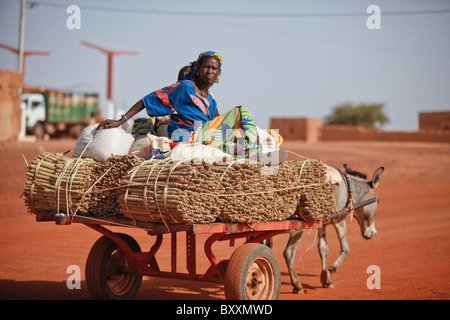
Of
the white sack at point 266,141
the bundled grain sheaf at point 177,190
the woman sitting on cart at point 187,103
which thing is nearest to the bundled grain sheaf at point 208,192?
the bundled grain sheaf at point 177,190

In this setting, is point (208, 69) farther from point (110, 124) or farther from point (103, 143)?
point (103, 143)

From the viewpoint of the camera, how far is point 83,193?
5.65 m

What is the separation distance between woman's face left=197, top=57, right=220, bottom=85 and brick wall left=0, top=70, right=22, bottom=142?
18099mm

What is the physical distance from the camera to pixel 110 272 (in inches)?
258

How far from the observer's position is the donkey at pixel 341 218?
25.2 ft

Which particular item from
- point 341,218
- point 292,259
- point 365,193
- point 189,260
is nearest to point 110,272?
point 189,260

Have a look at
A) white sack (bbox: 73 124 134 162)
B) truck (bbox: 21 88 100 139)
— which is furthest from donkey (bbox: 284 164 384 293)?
truck (bbox: 21 88 100 139)

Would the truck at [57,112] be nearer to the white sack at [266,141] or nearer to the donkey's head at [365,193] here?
the donkey's head at [365,193]

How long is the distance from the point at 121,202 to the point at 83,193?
52 cm

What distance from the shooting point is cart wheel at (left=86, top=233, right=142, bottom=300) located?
6328 millimetres

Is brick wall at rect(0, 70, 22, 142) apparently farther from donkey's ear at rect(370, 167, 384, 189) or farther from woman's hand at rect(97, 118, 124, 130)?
woman's hand at rect(97, 118, 124, 130)

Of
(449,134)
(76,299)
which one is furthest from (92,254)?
(449,134)

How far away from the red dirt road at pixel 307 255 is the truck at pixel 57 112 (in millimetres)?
16073

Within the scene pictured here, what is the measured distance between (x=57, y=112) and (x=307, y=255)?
2768 centimetres
